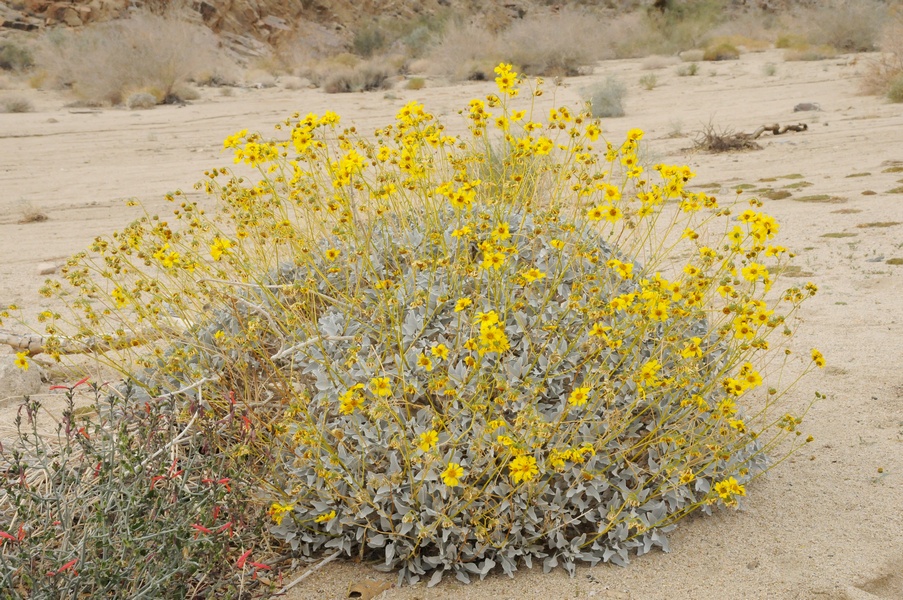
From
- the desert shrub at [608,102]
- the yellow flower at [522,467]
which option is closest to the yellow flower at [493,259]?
the yellow flower at [522,467]

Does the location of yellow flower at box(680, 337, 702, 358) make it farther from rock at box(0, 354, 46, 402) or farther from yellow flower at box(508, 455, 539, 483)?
rock at box(0, 354, 46, 402)

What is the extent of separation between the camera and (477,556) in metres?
2.48

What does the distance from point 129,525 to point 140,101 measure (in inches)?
644

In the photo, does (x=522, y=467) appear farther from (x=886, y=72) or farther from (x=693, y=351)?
(x=886, y=72)

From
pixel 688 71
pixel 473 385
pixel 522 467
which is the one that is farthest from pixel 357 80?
pixel 522 467

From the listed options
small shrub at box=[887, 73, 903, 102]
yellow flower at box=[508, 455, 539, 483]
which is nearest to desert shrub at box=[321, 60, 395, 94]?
small shrub at box=[887, 73, 903, 102]

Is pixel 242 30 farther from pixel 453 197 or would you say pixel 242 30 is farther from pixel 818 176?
pixel 453 197

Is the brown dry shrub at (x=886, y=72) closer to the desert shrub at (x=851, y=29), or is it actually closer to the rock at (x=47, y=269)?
the desert shrub at (x=851, y=29)

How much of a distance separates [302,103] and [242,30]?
43.6 feet

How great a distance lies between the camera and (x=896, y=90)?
486 inches

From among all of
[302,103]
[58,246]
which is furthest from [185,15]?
[58,246]

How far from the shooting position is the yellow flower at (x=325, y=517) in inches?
93.6

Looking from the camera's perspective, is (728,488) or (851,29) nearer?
(728,488)

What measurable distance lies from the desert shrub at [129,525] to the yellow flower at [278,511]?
5 cm
